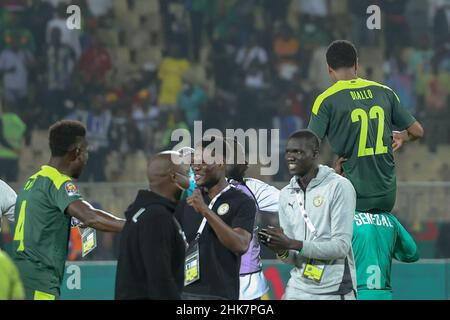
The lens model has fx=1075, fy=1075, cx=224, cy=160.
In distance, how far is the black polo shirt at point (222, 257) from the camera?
22.9 ft

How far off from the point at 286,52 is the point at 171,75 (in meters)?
1.88

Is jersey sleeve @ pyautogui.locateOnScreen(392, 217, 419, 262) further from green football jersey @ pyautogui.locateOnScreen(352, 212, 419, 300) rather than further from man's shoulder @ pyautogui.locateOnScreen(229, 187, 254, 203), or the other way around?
man's shoulder @ pyautogui.locateOnScreen(229, 187, 254, 203)

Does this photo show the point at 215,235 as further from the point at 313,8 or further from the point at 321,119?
the point at 313,8

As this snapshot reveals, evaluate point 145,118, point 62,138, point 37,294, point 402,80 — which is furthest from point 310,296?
point 402,80

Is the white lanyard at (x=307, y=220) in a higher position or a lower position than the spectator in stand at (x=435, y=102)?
lower

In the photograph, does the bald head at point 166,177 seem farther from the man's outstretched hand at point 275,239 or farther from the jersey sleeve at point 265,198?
the jersey sleeve at point 265,198

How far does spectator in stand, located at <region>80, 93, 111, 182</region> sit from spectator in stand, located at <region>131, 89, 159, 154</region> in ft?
1.45

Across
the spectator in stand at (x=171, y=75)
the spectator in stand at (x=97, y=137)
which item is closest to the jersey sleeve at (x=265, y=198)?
the spectator in stand at (x=97, y=137)

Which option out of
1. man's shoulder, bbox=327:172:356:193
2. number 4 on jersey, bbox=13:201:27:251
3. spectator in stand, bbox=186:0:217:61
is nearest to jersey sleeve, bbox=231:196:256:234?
man's shoulder, bbox=327:172:356:193

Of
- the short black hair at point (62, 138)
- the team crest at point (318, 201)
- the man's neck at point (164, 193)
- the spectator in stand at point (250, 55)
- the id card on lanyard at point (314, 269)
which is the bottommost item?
the id card on lanyard at point (314, 269)

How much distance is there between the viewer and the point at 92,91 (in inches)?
643

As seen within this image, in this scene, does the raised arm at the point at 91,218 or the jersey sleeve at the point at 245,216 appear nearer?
the jersey sleeve at the point at 245,216

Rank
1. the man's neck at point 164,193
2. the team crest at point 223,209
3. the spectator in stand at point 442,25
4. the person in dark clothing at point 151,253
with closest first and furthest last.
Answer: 1. the person in dark clothing at point 151,253
2. the man's neck at point 164,193
3. the team crest at point 223,209
4. the spectator in stand at point 442,25

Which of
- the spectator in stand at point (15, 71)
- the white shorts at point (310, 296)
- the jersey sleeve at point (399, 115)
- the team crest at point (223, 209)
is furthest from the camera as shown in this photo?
the spectator in stand at point (15, 71)
